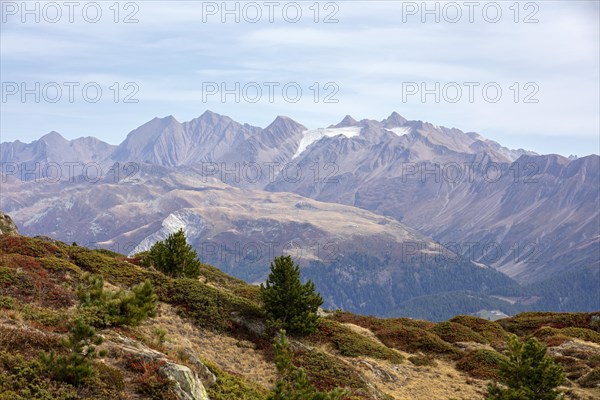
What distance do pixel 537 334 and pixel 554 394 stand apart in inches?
1153

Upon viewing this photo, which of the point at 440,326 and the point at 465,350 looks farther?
the point at 440,326

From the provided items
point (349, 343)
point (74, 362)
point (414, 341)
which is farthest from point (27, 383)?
point (414, 341)

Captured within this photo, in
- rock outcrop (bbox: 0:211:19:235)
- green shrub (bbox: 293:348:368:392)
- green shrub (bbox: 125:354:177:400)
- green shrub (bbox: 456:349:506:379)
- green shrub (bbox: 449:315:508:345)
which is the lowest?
green shrub (bbox: 449:315:508:345)

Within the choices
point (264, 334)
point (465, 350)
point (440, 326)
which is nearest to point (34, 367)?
point (264, 334)

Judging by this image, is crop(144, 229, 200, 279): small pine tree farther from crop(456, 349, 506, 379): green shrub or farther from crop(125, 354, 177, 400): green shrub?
crop(125, 354, 177, 400): green shrub

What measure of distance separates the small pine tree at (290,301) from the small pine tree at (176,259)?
12.0 metres

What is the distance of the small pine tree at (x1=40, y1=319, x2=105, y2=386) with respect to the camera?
17.4 meters

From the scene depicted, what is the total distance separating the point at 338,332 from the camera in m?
41.9

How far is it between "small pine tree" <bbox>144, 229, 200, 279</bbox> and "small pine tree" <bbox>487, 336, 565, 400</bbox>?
28.3m

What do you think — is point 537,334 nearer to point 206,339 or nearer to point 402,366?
point 402,366

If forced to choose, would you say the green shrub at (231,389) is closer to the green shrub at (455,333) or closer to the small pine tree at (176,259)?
the small pine tree at (176,259)

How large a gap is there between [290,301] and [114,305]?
1524 centimetres

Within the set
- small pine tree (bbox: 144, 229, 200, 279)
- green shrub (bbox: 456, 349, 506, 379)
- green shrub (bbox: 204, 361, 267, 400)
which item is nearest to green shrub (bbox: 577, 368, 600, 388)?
green shrub (bbox: 456, 349, 506, 379)

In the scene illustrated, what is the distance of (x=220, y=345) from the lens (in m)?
33.0
